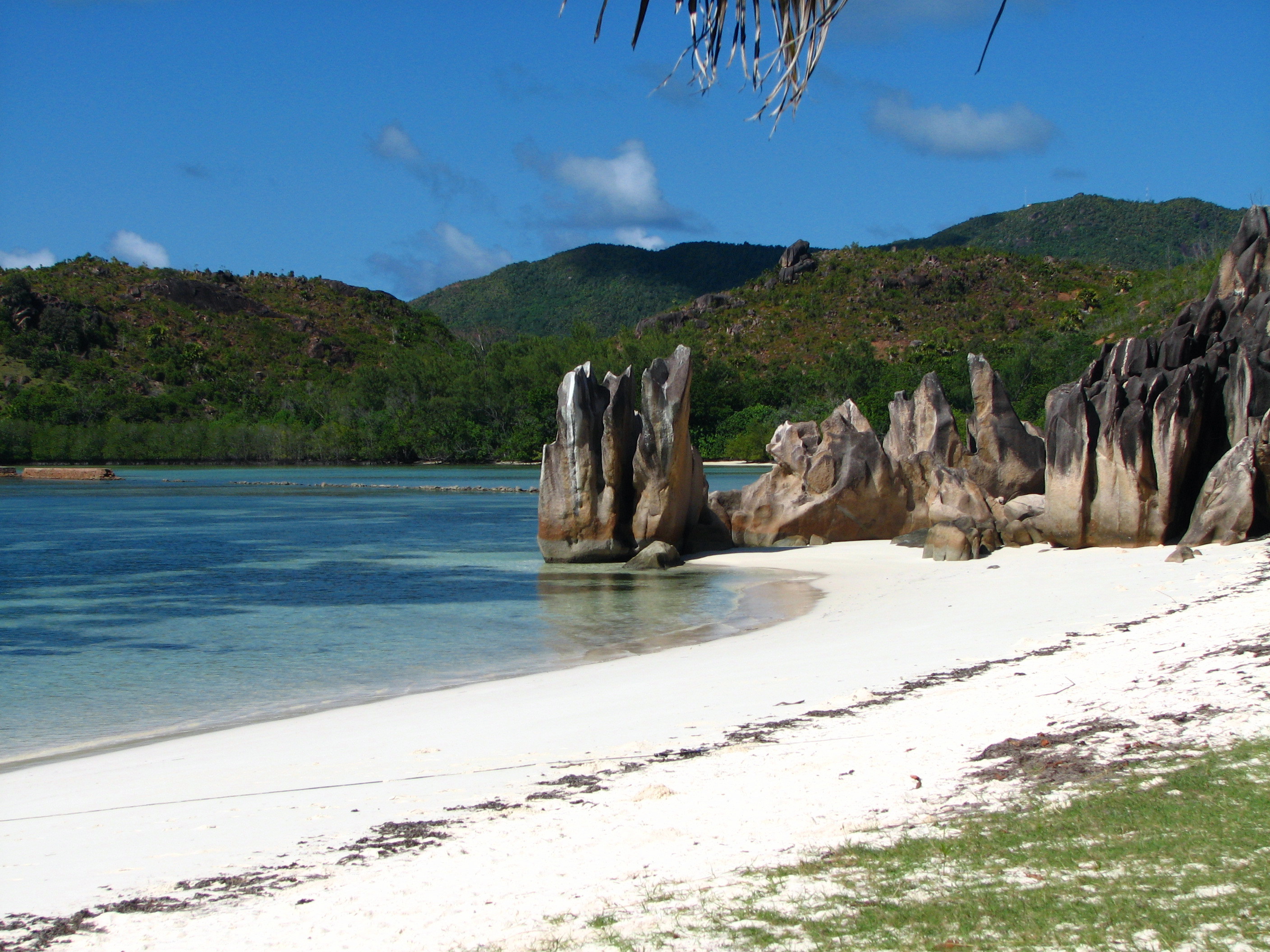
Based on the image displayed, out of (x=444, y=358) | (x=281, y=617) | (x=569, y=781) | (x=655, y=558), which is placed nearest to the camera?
(x=569, y=781)

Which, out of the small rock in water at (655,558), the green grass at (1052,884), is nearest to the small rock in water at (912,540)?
the small rock in water at (655,558)

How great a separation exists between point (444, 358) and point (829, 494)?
76090 millimetres

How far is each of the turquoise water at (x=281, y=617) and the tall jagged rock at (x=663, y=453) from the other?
5.48ft

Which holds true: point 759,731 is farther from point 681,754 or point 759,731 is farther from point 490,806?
point 490,806

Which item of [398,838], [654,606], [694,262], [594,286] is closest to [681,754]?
[398,838]

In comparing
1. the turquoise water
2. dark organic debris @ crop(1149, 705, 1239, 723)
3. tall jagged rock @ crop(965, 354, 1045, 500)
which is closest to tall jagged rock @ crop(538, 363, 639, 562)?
the turquoise water

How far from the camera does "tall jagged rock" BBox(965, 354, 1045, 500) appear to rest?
22078mm

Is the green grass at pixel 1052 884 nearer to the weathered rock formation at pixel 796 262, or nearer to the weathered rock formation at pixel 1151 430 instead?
the weathered rock formation at pixel 1151 430

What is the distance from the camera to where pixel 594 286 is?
165500 millimetres

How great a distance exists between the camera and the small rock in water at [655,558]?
19344 mm

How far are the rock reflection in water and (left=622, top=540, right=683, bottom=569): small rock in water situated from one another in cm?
32

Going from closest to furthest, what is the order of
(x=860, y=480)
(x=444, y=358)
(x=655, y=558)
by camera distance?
(x=655, y=558) → (x=860, y=480) → (x=444, y=358)

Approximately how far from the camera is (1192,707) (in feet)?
19.0

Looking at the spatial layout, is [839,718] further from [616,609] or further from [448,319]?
[448,319]
